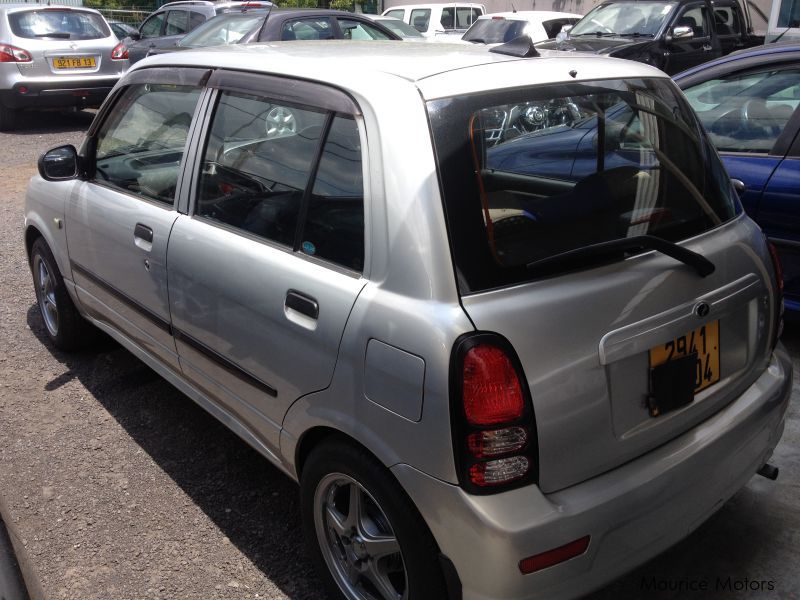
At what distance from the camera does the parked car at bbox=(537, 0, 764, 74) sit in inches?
398

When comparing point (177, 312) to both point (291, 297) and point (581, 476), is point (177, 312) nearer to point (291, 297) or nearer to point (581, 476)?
point (291, 297)

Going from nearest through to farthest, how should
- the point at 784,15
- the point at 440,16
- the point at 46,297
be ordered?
the point at 46,297
the point at 784,15
the point at 440,16

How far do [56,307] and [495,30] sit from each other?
392 inches

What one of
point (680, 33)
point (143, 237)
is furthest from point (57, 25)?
point (143, 237)

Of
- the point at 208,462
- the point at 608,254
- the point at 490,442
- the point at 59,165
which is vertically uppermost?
the point at 608,254

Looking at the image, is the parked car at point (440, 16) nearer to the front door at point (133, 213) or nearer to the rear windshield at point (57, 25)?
the rear windshield at point (57, 25)

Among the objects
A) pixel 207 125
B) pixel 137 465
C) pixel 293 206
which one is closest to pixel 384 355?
pixel 293 206

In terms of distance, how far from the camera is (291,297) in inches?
96.1

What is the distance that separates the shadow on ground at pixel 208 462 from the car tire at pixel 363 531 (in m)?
0.25

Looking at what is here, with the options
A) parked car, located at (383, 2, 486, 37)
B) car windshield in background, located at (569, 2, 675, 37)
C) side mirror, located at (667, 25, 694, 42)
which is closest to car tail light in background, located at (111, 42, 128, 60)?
parked car, located at (383, 2, 486, 37)

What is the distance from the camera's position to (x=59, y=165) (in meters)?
3.85

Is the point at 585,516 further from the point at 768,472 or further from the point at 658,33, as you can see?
the point at 658,33

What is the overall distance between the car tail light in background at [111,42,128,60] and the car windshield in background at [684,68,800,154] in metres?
9.98

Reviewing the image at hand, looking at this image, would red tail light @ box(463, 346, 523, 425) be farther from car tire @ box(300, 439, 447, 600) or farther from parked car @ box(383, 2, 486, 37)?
parked car @ box(383, 2, 486, 37)
